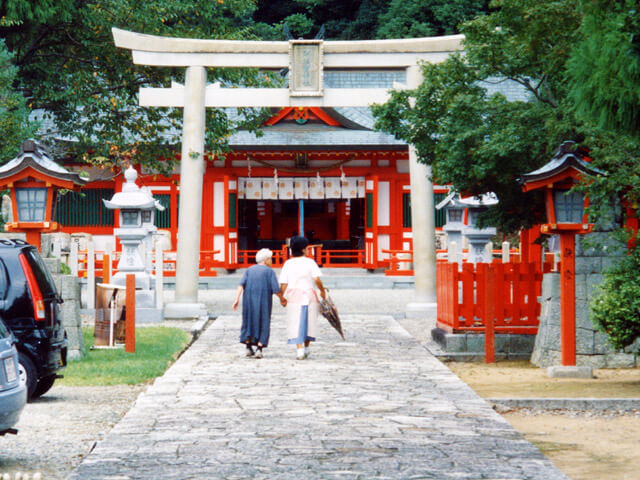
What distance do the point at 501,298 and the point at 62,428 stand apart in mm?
7577

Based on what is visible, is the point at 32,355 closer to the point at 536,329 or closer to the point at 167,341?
the point at 167,341

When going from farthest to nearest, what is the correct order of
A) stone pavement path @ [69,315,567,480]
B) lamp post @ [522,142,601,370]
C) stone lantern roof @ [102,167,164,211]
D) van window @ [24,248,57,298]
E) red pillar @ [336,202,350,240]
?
red pillar @ [336,202,350,240]
stone lantern roof @ [102,167,164,211]
lamp post @ [522,142,601,370]
van window @ [24,248,57,298]
stone pavement path @ [69,315,567,480]

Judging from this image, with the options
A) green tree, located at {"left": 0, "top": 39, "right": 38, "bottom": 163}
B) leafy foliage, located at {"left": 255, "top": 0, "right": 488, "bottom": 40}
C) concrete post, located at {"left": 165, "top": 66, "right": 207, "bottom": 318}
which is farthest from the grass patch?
leafy foliage, located at {"left": 255, "top": 0, "right": 488, "bottom": 40}

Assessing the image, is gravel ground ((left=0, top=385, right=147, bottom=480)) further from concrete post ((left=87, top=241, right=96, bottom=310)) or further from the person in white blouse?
concrete post ((left=87, top=241, right=96, bottom=310))

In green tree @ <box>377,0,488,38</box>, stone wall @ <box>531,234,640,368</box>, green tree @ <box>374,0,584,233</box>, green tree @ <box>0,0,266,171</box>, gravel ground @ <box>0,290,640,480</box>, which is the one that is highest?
green tree @ <box>377,0,488,38</box>

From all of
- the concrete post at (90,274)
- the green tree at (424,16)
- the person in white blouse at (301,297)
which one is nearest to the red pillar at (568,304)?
the person in white blouse at (301,297)

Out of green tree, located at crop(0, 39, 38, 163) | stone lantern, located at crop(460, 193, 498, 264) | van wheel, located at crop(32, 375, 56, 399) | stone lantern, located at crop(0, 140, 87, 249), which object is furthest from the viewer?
stone lantern, located at crop(460, 193, 498, 264)

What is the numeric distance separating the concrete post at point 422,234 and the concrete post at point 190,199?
13.3ft

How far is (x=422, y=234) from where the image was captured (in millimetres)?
19219

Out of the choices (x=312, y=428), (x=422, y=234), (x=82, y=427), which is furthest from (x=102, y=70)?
(x=312, y=428)

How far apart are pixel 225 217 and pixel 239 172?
1599mm

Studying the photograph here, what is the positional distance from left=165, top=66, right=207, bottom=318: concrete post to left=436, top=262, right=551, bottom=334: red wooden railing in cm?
629

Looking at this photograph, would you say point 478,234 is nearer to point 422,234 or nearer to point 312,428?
point 422,234

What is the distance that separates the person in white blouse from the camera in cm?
1249
